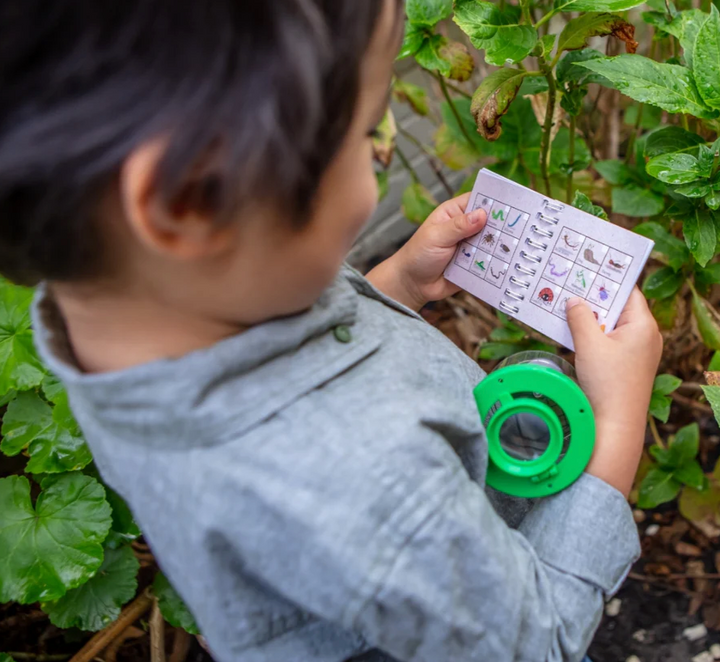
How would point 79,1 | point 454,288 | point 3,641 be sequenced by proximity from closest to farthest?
point 79,1, point 454,288, point 3,641

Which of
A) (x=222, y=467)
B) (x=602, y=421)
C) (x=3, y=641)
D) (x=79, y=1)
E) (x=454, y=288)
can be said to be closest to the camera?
(x=79, y=1)

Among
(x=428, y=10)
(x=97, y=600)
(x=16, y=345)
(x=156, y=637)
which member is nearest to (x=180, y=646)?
(x=156, y=637)

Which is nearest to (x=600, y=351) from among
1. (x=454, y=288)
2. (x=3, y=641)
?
(x=454, y=288)

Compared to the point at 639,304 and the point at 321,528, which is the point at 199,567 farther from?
the point at 639,304

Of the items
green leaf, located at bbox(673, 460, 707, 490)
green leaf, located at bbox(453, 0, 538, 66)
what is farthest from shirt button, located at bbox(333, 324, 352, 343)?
green leaf, located at bbox(673, 460, 707, 490)

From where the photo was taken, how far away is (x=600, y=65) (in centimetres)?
72

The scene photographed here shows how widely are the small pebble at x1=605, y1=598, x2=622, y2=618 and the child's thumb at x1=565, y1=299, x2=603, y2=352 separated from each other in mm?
699

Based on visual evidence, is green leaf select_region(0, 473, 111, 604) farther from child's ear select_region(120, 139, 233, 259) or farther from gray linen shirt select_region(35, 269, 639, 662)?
child's ear select_region(120, 139, 233, 259)

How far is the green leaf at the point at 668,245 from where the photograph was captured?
93cm

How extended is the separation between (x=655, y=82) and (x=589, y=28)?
10 cm

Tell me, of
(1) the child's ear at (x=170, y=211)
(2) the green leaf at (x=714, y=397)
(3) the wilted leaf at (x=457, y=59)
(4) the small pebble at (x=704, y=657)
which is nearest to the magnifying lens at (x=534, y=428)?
(2) the green leaf at (x=714, y=397)

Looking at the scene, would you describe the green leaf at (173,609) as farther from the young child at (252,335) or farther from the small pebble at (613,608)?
the small pebble at (613,608)

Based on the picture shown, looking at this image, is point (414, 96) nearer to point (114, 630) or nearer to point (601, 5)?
point (601, 5)

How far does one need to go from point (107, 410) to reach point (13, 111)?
0.20m
